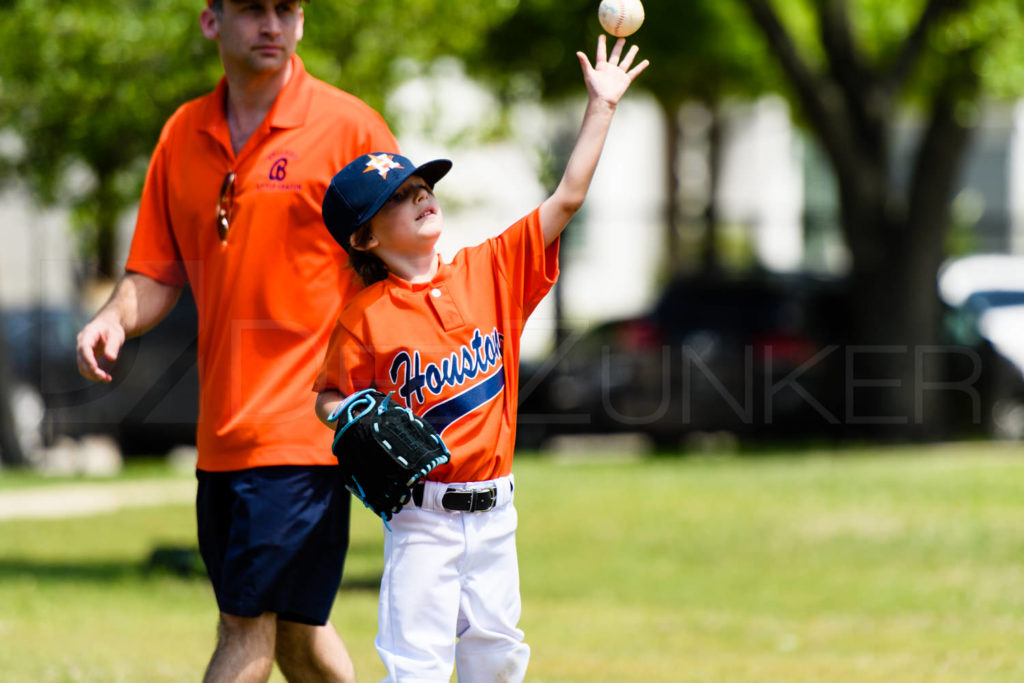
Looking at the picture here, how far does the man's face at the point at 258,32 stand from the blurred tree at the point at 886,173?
12514 mm

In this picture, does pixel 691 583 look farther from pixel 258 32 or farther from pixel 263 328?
pixel 258 32

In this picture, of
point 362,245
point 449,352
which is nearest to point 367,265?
point 362,245

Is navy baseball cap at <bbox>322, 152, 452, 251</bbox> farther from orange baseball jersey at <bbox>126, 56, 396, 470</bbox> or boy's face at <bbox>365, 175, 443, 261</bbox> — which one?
orange baseball jersey at <bbox>126, 56, 396, 470</bbox>

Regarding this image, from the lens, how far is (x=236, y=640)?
15.3 feet

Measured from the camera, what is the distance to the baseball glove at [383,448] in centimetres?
390

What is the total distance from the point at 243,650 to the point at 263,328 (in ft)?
3.23

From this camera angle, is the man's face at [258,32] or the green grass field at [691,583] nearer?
the man's face at [258,32]

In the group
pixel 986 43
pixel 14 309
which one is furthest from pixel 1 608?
pixel 14 309

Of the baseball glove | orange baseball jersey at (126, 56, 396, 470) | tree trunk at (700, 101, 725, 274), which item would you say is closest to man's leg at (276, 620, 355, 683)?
orange baseball jersey at (126, 56, 396, 470)

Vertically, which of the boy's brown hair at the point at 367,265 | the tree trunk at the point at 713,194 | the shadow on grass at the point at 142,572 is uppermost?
the tree trunk at the point at 713,194

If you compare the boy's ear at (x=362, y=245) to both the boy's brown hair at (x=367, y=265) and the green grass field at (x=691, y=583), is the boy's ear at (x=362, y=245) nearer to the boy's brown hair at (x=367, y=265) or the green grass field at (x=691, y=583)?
the boy's brown hair at (x=367, y=265)

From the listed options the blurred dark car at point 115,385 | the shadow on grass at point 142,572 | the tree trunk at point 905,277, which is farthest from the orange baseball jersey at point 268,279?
the tree trunk at point 905,277

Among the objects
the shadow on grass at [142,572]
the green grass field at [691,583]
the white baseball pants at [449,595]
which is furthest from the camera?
the shadow on grass at [142,572]

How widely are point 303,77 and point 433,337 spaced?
131 cm
